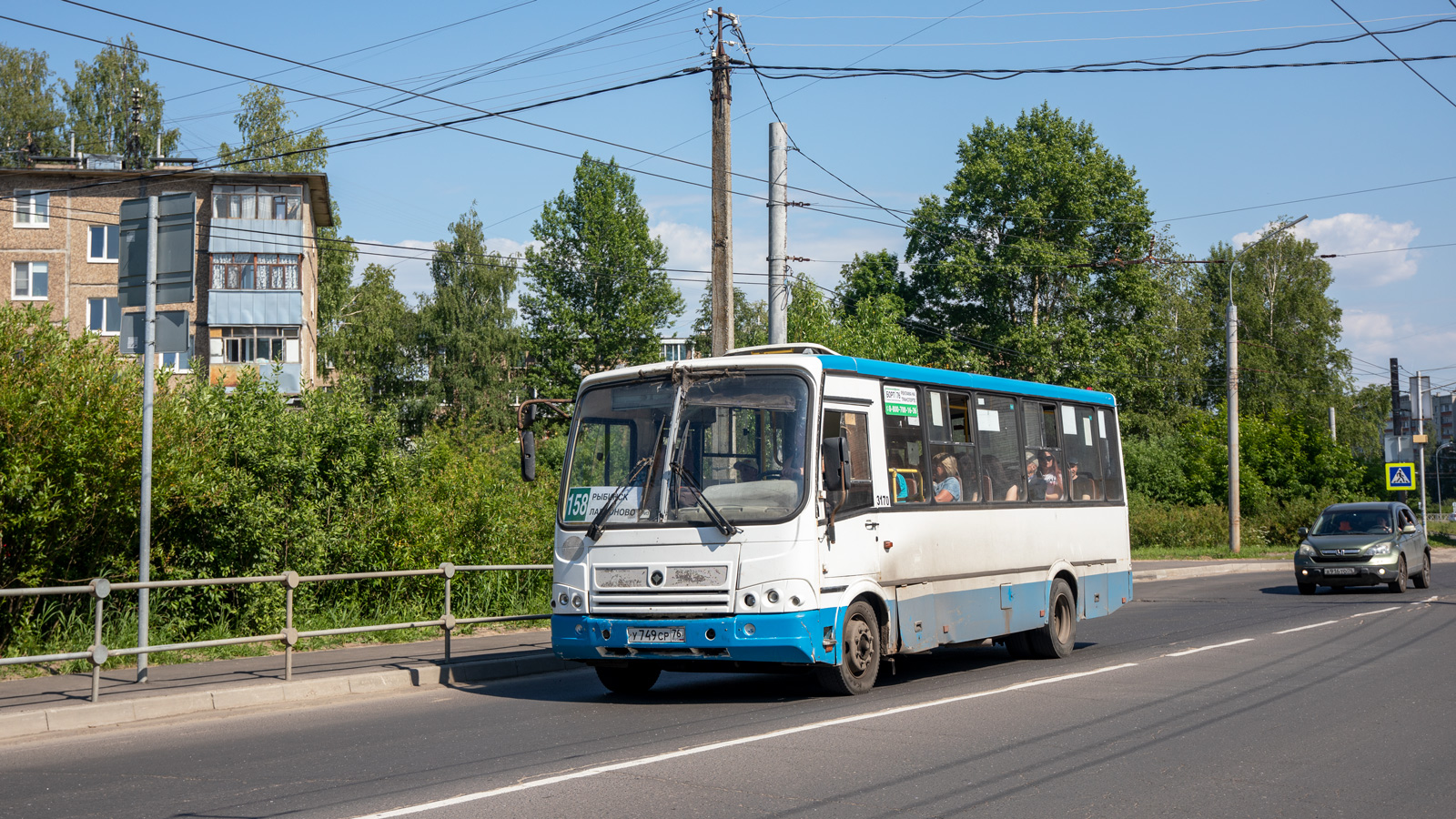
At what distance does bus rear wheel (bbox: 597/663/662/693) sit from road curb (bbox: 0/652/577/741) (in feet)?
5.16

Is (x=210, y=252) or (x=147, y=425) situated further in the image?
(x=210, y=252)

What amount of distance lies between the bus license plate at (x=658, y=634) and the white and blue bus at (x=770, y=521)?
0.03ft

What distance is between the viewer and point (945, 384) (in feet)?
41.0

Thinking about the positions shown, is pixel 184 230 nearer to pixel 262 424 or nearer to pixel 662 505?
pixel 262 424

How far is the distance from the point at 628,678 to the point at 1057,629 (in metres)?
5.38

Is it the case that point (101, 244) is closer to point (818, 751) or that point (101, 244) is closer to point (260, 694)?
point (260, 694)

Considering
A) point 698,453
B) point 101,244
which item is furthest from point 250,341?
point 698,453

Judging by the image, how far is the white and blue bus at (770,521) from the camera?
10.1 meters

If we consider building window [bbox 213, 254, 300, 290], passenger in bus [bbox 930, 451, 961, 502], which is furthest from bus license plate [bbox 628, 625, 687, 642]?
building window [bbox 213, 254, 300, 290]

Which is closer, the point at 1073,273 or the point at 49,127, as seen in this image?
the point at 1073,273

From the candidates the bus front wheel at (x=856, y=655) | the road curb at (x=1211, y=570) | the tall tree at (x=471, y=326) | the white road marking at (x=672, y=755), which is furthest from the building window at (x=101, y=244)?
the white road marking at (x=672, y=755)

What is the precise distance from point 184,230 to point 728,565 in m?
5.94

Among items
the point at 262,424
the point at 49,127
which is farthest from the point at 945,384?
the point at 49,127

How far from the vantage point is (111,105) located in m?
62.1
